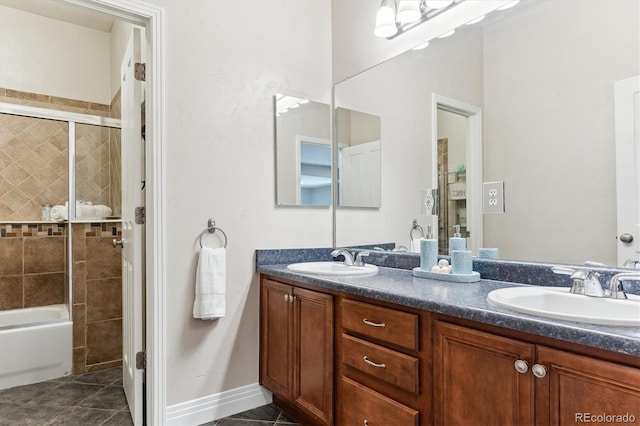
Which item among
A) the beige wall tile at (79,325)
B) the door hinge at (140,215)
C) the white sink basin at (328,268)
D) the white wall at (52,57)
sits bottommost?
the beige wall tile at (79,325)

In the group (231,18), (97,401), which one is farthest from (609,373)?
(97,401)

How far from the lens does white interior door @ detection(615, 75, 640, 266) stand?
125 centimetres

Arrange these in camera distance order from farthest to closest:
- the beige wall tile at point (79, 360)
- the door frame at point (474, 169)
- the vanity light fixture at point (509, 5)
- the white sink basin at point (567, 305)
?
the beige wall tile at point (79, 360) → the door frame at point (474, 169) → the vanity light fixture at point (509, 5) → the white sink basin at point (567, 305)

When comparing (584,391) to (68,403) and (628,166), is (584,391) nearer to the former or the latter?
(628,166)

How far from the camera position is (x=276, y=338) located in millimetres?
2037

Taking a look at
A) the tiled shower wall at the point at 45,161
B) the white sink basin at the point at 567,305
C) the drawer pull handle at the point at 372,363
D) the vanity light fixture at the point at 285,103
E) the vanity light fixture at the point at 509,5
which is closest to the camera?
the white sink basin at the point at 567,305

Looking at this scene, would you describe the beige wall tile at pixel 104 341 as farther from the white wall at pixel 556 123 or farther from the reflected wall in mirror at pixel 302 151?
the white wall at pixel 556 123

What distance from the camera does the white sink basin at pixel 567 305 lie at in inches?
37.2

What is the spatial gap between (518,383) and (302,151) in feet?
5.84

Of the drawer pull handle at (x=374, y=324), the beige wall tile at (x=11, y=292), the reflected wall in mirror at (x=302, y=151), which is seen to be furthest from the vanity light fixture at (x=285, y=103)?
the beige wall tile at (x=11, y=292)

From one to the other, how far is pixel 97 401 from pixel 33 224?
163 cm

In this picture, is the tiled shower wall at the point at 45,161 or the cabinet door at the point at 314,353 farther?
the tiled shower wall at the point at 45,161

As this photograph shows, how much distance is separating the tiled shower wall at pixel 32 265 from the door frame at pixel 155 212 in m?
1.72

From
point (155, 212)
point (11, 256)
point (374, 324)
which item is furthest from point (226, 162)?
point (11, 256)
